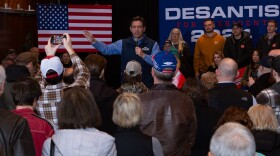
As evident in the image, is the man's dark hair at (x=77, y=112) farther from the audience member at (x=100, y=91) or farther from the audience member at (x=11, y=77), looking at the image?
the audience member at (x=100, y=91)

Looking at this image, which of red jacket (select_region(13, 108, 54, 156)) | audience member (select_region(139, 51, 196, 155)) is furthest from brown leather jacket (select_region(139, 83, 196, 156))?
red jacket (select_region(13, 108, 54, 156))

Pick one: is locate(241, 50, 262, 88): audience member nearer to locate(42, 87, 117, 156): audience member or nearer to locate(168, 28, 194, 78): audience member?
locate(168, 28, 194, 78): audience member

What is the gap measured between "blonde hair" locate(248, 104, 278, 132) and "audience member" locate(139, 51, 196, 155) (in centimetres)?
43

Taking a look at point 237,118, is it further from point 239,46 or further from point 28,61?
point 239,46

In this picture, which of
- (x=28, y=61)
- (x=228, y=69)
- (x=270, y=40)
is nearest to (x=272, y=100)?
(x=228, y=69)

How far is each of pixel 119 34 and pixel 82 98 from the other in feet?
28.7

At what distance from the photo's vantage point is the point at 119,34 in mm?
12500

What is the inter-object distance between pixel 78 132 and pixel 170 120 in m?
0.97

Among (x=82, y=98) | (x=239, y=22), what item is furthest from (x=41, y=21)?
(x=82, y=98)

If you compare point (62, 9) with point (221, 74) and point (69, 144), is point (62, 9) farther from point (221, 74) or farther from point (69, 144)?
point (69, 144)

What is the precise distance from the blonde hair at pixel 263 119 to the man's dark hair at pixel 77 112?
1.25 meters

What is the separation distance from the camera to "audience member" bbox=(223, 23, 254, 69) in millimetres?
10430

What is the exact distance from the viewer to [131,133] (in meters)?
4.02

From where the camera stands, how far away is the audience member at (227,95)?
560 cm
